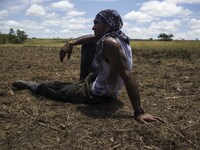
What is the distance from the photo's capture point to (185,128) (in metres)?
3.74

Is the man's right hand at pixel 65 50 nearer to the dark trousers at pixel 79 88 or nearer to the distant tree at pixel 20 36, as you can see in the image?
the dark trousers at pixel 79 88

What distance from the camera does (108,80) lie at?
14.6 ft

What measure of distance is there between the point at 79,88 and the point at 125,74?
1029 mm

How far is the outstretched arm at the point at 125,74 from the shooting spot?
3.85 m

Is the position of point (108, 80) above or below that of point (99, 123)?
above

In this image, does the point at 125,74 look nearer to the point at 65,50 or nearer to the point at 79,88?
the point at 79,88

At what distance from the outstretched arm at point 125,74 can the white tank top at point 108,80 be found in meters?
0.26

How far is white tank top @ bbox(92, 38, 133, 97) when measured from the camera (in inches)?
169

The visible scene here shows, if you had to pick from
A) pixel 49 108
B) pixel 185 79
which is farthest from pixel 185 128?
pixel 185 79

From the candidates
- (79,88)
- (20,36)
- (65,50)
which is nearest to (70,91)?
(79,88)

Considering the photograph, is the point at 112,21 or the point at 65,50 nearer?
the point at 112,21

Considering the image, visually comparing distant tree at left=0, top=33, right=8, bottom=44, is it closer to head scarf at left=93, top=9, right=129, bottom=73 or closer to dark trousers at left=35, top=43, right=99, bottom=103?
dark trousers at left=35, top=43, right=99, bottom=103

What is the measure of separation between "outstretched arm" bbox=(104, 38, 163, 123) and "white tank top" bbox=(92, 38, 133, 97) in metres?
0.26

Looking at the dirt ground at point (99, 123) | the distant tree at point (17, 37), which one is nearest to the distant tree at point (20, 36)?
the distant tree at point (17, 37)
